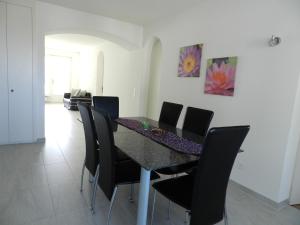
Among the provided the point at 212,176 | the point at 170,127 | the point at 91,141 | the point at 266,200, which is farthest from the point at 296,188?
the point at 91,141

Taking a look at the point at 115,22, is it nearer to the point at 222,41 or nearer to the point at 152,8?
the point at 152,8

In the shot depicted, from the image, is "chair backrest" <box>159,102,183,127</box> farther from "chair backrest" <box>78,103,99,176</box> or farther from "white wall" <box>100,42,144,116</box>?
"white wall" <box>100,42,144,116</box>

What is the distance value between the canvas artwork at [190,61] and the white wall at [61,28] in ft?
5.43

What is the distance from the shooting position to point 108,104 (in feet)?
10.3

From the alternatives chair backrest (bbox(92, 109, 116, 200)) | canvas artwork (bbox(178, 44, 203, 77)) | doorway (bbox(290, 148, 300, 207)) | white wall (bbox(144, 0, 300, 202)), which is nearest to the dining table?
chair backrest (bbox(92, 109, 116, 200))

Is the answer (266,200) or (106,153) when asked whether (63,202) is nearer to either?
(106,153)

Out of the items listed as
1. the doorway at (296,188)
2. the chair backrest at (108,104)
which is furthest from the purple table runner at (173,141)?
the doorway at (296,188)

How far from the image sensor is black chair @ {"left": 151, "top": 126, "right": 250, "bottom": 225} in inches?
46.4

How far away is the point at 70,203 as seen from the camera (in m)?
2.01

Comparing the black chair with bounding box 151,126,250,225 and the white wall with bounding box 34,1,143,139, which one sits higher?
the white wall with bounding box 34,1,143,139

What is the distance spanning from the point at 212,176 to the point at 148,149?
0.55 meters

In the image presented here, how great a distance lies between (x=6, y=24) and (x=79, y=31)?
4.46ft

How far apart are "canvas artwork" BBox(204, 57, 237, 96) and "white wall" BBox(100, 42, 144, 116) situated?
2043 mm

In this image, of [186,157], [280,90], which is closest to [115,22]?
[280,90]
